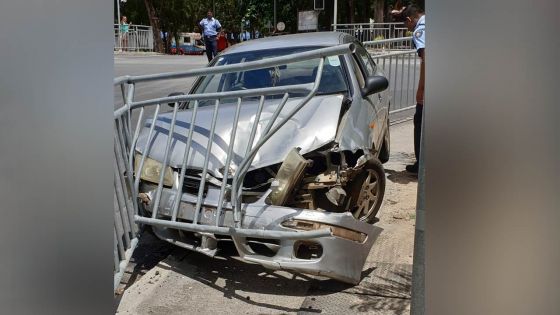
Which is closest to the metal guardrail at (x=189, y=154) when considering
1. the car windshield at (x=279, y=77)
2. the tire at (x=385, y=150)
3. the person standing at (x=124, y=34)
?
the car windshield at (x=279, y=77)

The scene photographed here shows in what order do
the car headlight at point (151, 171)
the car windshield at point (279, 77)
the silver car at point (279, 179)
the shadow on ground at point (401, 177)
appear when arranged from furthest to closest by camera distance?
the shadow on ground at point (401, 177) → the car windshield at point (279, 77) → the car headlight at point (151, 171) → the silver car at point (279, 179)

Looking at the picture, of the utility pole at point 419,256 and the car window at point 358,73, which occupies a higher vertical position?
the car window at point 358,73

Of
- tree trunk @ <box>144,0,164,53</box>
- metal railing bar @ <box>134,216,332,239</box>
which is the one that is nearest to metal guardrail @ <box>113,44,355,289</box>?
metal railing bar @ <box>134,216,332,239</box>

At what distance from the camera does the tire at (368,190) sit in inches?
178

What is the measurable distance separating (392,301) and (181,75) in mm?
Answer: 2220

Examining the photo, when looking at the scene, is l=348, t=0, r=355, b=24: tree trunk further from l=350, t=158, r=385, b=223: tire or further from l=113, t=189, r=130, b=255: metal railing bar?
l=113, t=189, r=130, b=255: metal railing bar

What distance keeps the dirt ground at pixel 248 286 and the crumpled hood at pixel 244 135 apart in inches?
32.9

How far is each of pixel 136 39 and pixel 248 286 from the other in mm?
31140

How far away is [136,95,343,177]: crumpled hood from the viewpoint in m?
4.06

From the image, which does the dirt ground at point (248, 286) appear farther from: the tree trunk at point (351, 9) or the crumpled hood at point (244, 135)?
the tree trunk at point (351, 9)

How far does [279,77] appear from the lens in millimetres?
5215

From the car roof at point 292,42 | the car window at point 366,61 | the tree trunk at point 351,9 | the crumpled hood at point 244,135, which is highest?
the tree trunk at point 351,9
